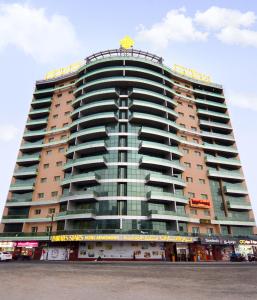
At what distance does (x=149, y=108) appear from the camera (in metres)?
60.2

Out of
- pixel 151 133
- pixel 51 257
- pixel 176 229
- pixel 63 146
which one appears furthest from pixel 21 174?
pixel 176 229

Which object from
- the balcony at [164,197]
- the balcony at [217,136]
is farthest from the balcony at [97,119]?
the balcony at [217,136]

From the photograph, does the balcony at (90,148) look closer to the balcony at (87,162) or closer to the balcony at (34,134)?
the balcony at (87,162)

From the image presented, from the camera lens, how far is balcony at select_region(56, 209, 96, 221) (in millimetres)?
47997

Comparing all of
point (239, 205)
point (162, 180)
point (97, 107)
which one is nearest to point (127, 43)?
point (97, 107)

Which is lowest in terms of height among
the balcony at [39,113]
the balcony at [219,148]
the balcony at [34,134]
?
the balcony at [219,148]

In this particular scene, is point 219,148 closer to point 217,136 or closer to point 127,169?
point 217,136

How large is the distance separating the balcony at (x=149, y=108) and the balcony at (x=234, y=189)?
21270 mm

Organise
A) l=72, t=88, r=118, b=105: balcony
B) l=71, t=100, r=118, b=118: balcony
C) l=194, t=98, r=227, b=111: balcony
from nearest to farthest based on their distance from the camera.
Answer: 1. l=71, t=100, r=118, b=118: balcony
2. l=72, t=88, r=118, b=105: balcony
3. l=194, t=98, r=227, b=111: balcony

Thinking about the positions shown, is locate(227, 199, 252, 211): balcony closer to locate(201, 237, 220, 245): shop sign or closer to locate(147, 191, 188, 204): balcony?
locate(201, 237, 220, 245): shop sign

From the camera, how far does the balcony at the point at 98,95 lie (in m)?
59.6

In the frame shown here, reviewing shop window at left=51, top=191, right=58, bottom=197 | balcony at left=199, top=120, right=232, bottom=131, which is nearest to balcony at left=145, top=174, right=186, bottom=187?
shop window at left=51, top=191, right=58, bottom=197

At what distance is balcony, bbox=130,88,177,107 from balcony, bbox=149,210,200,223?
27188mm

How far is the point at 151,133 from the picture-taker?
56.2m
